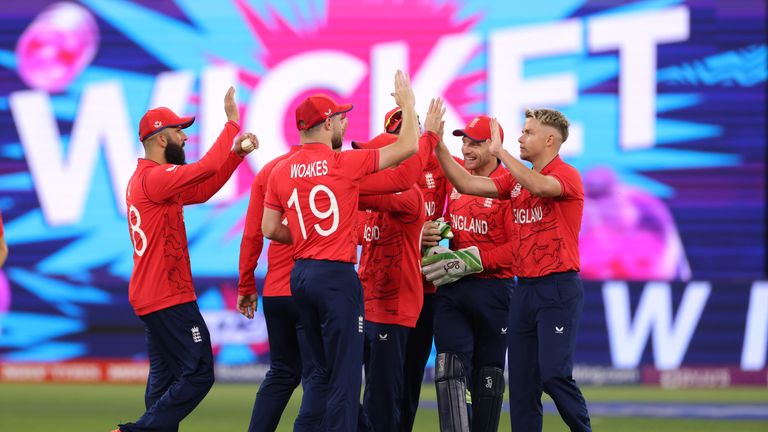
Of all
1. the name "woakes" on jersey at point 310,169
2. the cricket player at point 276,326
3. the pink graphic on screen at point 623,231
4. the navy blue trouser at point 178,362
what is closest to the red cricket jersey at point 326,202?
the name "woakes" on jersey at point 310,169

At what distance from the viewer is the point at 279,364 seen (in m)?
7.65

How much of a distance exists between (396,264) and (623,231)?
7591 millimetres

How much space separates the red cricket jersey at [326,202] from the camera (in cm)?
691

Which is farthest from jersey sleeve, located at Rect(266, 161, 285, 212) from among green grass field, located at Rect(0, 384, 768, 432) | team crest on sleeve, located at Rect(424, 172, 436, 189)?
green grass field, located at Rect(0, 384, 768, 432)

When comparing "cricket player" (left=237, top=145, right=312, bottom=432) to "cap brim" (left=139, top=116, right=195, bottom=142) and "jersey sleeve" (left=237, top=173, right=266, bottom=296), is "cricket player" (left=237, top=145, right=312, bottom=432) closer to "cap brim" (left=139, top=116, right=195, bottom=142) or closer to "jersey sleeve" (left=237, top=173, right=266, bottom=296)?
"jersey sleeve" (left=237, top=173, right=266, bottom=296)

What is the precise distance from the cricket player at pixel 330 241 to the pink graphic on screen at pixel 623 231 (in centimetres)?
800

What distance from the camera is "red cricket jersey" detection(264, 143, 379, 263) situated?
6906 mm

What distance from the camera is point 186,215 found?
48.6 ft

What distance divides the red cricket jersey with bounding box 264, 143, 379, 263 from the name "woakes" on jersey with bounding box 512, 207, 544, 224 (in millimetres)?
1189

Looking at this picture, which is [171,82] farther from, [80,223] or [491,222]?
[491,222]

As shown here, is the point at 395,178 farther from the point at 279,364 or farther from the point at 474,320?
the point at 279,364

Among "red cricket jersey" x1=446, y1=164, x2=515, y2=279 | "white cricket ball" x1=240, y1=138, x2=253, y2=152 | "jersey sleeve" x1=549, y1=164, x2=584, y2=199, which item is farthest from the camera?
"red cricket jersey" x1=446, y1=164, x2=515, y2=279

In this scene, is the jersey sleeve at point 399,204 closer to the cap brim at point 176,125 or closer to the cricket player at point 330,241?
the cricket player at point 330,241

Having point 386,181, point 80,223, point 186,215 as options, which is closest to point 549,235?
point 386,181
